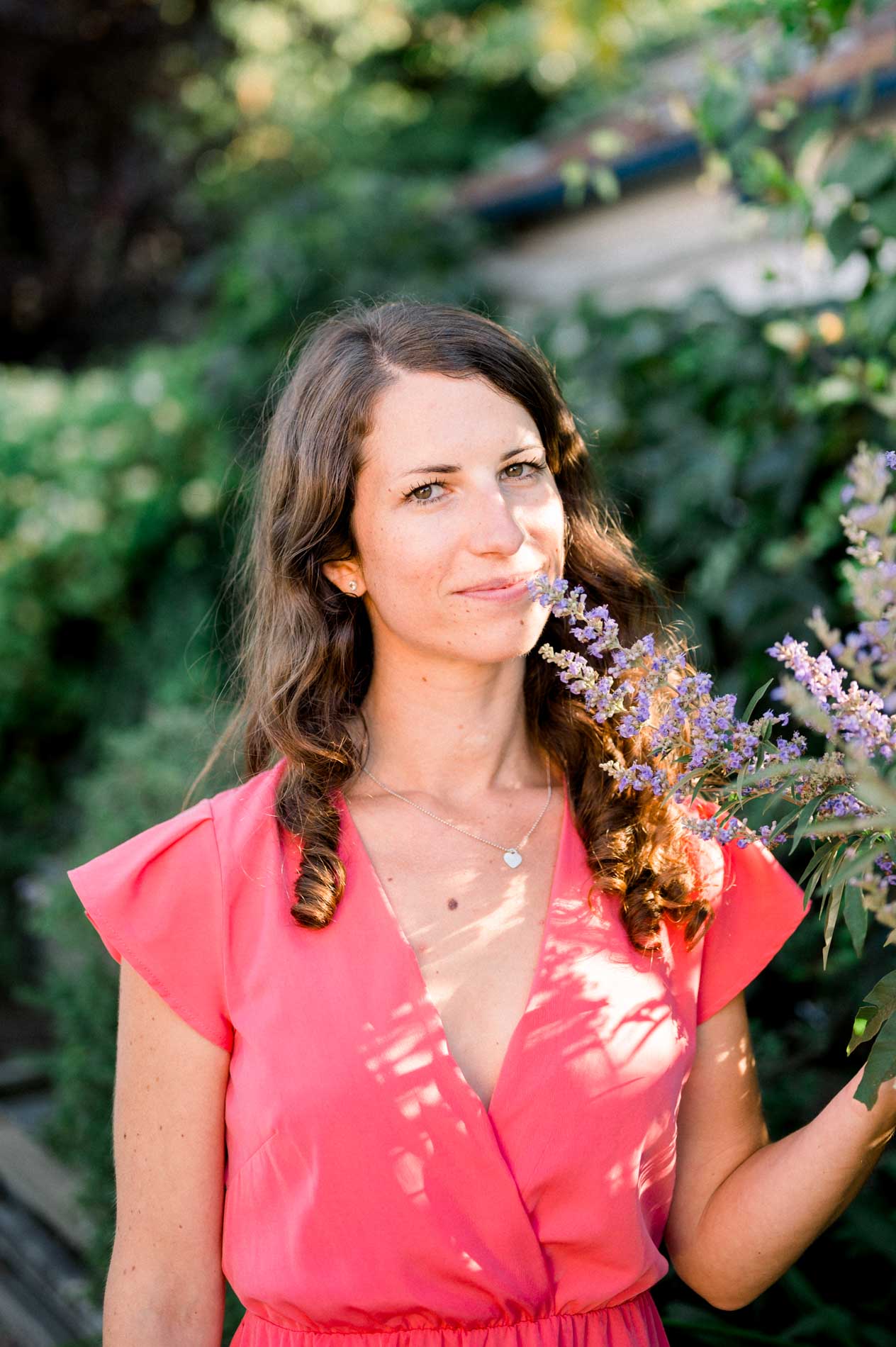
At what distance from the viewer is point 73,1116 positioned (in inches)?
138

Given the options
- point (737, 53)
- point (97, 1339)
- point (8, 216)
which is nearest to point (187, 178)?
point (8, 216)

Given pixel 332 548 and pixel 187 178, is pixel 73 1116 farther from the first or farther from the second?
pixel 187 178

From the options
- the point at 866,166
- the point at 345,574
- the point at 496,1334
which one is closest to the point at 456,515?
the point at 345,574

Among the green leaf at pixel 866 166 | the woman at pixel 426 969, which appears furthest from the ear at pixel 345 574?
the green leaf at pixel 866 166

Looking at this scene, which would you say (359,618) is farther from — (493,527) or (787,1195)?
(787,1195)

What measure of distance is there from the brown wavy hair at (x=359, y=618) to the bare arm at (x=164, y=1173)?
0.24 meters

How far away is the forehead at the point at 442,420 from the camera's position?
171 cm

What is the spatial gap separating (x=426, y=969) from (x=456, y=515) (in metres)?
0.62

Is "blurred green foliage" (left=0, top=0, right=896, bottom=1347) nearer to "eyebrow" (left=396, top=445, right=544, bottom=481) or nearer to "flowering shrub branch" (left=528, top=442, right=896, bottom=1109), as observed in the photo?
"eyebrow" (left=396, top=445, right=544, bottom=481)

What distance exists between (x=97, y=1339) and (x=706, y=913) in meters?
2.15

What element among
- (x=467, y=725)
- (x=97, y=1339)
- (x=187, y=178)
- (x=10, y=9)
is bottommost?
(x=97, y=1339)

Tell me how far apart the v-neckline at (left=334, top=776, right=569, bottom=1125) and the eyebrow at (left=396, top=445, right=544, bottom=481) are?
0.49m

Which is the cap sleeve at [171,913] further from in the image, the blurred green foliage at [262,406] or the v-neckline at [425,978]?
the blurred green foliage at [262,406]

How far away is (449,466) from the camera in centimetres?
169
